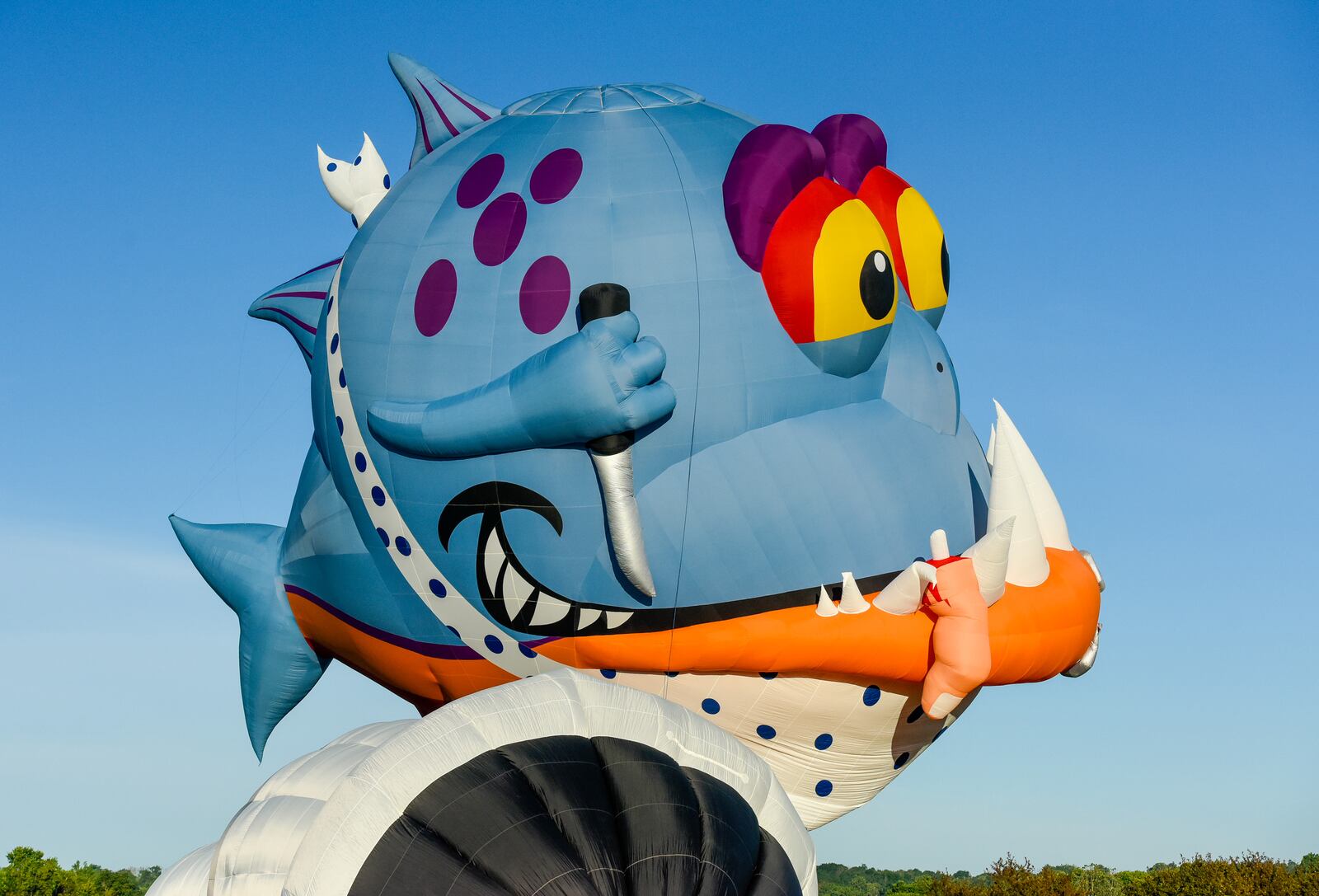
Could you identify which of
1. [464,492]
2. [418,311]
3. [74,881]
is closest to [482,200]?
[418,311]

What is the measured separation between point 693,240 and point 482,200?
5.51 ft

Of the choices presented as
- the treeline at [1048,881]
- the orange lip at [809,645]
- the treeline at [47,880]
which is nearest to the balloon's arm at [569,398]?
the orange lip at [809,645]

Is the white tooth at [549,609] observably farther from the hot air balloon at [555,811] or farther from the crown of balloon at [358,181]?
the crown of balloon at [358,181]

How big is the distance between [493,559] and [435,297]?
1.95m

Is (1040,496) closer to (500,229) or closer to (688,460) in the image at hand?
(688,460)

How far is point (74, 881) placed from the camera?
28.7 meters

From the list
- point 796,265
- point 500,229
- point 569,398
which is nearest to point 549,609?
point 569,398

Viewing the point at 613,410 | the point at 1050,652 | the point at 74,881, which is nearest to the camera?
the point at 613,410

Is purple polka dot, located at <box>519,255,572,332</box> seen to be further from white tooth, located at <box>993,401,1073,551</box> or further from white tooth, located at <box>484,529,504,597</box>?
white tooth, located at <box>993,401,1073,551</box>

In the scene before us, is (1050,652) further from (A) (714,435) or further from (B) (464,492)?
(B) (464,492)

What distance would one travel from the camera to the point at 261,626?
15.5 meters

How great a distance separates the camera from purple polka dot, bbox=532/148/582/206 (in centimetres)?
1370

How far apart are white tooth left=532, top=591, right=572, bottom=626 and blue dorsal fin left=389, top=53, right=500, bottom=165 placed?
14.6 ft

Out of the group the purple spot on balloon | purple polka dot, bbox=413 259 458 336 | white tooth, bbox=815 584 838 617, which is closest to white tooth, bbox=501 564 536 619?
purple polka dot, bbox=413 259 458 336
